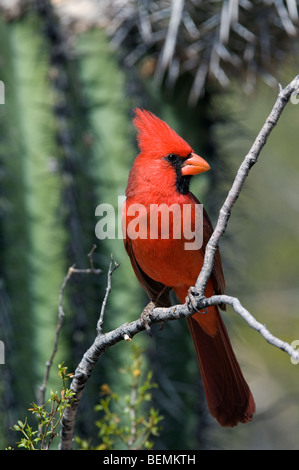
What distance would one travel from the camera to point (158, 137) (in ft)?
5.82

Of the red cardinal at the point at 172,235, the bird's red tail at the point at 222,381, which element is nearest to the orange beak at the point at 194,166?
the red cardinal at the point at 172,235

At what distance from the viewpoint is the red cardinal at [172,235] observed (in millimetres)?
1699

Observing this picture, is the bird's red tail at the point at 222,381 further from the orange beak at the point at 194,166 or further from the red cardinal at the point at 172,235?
the orange beak at the point at 194,166

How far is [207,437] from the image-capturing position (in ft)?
8.02

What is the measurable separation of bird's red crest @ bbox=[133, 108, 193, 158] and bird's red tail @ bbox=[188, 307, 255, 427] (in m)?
0.43

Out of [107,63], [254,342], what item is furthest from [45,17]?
[254,342]

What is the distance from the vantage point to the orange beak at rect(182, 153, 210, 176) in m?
1.76

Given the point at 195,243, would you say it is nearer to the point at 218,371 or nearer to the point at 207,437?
the point at 218,371

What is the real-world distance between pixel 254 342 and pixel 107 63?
87.2 inches

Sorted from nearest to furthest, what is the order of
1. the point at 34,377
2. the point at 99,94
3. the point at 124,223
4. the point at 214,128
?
the point at 124,223 → the point at 34,377 → the point at 99,94 → the point at 214,128

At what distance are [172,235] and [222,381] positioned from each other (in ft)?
1.23

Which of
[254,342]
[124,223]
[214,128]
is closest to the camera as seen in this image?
[124,223]
